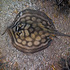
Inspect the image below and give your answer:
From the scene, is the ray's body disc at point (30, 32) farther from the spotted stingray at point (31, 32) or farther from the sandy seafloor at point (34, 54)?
the sandy seafloor at point (34, 54)

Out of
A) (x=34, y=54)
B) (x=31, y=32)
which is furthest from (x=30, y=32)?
(x=34, y=54)

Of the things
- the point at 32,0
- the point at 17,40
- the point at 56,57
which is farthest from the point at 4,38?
the point at 56,57

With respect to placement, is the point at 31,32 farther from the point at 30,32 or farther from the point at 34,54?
the point at 34,54

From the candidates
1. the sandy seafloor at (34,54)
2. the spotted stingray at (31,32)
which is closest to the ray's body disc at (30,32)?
the spotted stingray at (31,32)

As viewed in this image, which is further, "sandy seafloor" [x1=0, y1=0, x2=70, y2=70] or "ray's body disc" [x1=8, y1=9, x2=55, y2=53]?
"sandy seafloor" [x1=0, y1=0, x2=70, y2=70]

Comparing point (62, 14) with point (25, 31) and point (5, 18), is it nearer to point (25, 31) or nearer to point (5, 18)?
point (25, 31)

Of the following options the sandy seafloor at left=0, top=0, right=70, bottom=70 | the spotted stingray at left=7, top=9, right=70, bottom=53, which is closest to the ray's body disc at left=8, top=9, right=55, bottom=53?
the spotted stingray at left=7, top=9, right=70, bottom=53

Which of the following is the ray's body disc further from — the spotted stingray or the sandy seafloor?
the sandy seafloor
